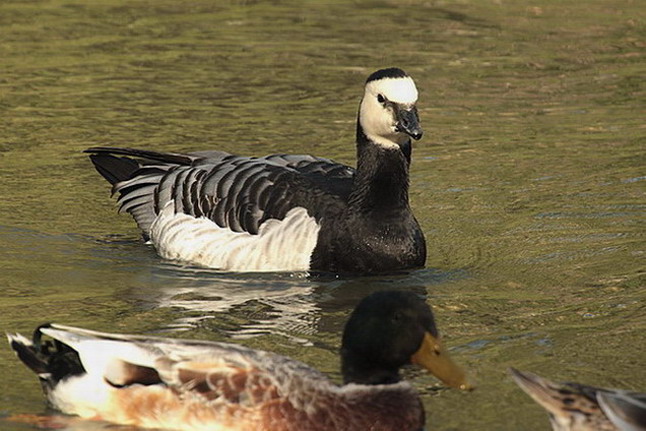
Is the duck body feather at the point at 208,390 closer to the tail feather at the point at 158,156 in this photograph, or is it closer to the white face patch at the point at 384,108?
the white face patch at the point at 384,108

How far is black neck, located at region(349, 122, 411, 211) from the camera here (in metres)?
11.3

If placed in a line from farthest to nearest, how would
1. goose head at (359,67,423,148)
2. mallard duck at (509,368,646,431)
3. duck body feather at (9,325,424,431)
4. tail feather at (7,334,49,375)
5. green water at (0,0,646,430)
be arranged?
1. goose head at (359,67,423,148)
2. green water at (0,0,646,430)
3. tail feather at (7,334,49,375)
4. duck body feather at (9,325,424,431)
5. mallard duck at (509,368,646,431)

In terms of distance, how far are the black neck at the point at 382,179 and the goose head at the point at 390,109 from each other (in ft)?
0.23

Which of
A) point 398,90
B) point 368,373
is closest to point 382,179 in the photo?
point 398,90

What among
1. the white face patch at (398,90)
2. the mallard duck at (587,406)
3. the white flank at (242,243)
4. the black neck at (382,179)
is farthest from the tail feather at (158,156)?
the mallard duck at (587,406)

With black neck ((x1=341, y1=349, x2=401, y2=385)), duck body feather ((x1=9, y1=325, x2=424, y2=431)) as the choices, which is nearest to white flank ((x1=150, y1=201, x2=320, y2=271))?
duck body feather ((x1=9, y1=325, x2=424, y2=431))

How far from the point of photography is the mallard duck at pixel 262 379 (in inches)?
293

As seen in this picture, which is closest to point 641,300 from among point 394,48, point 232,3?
point 394,48

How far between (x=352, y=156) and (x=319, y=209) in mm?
3630

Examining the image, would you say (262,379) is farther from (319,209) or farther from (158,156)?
(158,156)

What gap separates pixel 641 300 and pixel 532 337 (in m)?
1.28

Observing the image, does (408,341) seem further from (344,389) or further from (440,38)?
(440,38)

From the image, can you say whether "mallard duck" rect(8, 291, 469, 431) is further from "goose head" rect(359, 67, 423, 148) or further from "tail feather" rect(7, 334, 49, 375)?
"goose head" rect(359, 67, 423, 148)

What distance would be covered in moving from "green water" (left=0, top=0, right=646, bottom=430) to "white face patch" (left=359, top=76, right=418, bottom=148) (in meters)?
1.11
